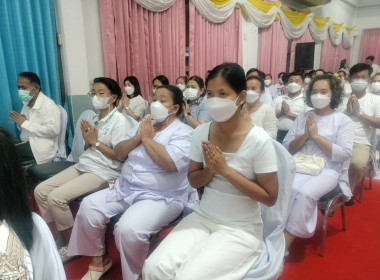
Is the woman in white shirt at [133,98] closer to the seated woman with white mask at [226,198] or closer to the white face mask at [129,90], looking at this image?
the white face mask at [129,90]

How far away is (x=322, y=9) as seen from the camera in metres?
8.67

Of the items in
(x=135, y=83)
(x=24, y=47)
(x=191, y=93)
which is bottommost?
(x=191, y=93)

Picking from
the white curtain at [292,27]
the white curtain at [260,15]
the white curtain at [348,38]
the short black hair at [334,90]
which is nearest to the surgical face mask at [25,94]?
the short black hair at [334,90]

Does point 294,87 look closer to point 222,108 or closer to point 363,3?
point 222,108

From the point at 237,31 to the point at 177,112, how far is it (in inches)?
171

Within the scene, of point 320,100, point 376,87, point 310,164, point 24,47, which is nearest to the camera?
point 310,164

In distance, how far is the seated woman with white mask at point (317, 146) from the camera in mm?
1821

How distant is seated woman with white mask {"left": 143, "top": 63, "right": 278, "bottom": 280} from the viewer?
45.5 inches

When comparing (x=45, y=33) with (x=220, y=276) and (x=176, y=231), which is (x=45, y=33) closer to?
(x=176, y=231)

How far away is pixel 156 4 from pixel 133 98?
137 centimetres

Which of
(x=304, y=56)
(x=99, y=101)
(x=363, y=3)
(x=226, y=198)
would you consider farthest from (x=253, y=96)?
(x=363, y=3)

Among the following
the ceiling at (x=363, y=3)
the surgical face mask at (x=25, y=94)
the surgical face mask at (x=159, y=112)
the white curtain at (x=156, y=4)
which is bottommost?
the surgical face mask at (x=159, y=112)

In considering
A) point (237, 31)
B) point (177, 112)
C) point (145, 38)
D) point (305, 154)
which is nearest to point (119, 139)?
point (177, 112)

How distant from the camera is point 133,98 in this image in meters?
3.84
